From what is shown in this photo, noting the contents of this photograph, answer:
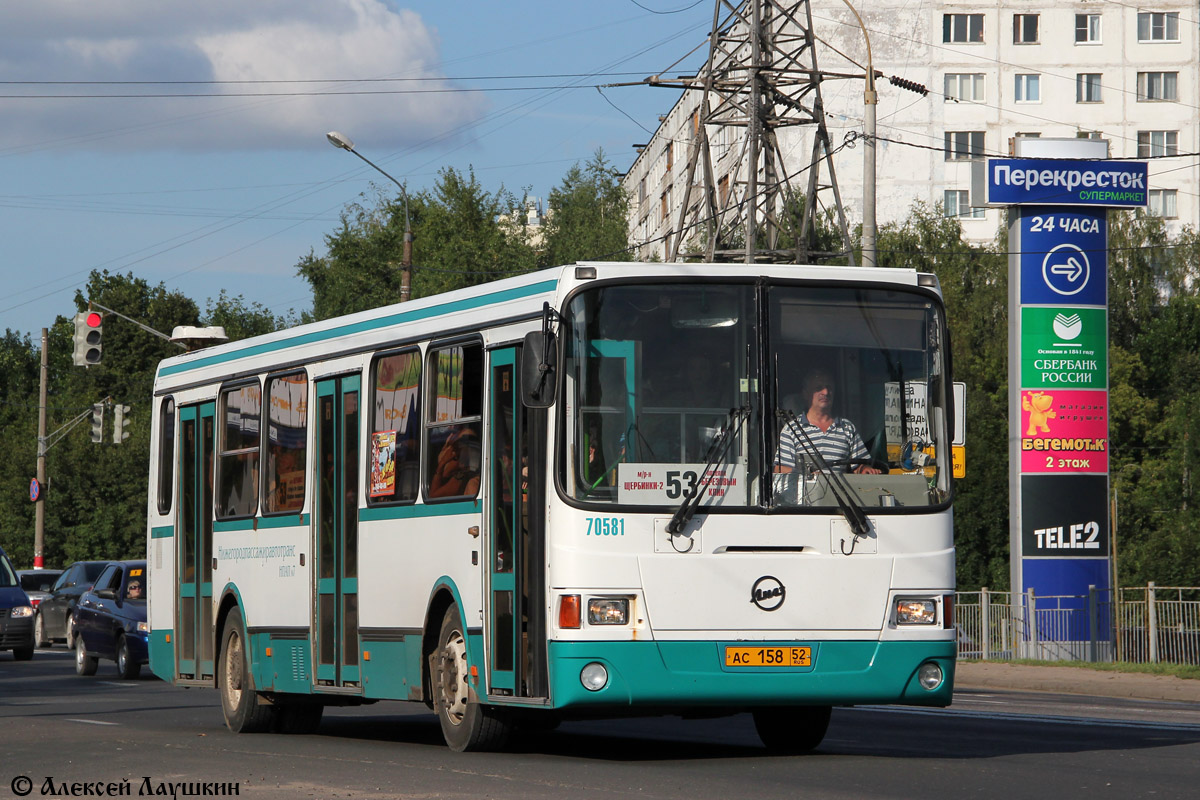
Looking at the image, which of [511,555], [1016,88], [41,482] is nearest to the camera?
[511,555]

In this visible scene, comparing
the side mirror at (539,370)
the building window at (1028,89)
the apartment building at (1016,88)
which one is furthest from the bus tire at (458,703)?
the building window at (1028,89)

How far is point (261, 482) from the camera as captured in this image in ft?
51.2

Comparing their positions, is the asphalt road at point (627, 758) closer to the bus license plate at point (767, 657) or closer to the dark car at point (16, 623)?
the bus license plate at point (767, 657)

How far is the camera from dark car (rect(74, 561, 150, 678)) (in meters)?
26.1

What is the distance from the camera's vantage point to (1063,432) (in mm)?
33312

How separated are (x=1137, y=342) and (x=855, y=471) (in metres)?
62.3

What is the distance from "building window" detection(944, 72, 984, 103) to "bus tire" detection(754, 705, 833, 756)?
210ft

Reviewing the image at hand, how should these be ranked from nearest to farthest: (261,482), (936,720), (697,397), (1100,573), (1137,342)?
(697,397), (261,482), (936,720), (1100,573), (1137,342)

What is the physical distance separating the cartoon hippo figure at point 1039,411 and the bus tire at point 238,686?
2003cm

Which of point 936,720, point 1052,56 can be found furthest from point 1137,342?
point 936,720

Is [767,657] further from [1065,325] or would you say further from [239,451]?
[1065,325]

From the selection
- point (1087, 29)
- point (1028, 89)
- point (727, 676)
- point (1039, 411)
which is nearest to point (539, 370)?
point (727, 676)

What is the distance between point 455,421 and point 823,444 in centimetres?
255

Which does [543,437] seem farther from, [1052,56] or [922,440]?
[1052,56]
